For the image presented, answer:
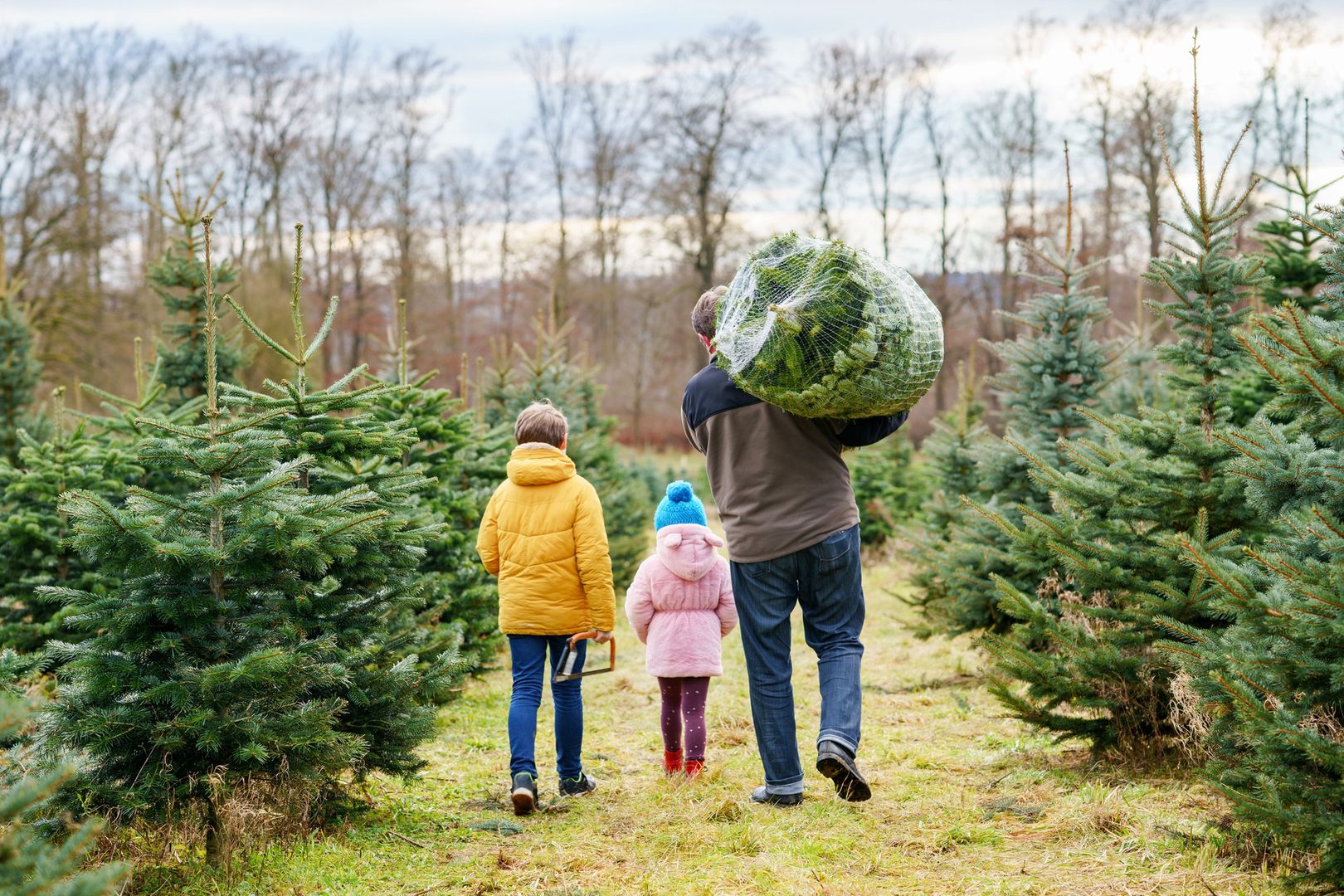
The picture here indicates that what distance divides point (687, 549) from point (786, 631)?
685 millimetres

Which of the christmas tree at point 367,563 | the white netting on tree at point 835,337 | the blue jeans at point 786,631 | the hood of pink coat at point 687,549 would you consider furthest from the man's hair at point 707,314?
the christmas tree at point 367,563

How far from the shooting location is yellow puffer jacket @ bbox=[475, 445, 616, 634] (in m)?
5.01

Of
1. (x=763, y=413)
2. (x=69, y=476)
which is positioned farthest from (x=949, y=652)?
(x=69, y=476)

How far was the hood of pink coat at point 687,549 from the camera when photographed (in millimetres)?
Result: 5203

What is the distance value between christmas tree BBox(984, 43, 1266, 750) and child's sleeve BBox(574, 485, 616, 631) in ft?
5.88

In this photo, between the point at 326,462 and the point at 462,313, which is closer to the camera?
the point at 326,462

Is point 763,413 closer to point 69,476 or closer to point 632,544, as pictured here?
point 69,476

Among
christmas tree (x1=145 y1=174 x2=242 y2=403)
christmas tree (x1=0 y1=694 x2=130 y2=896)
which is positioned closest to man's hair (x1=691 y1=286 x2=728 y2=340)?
christmas tree (x1=0 y1=694 x2=130 y2=896)

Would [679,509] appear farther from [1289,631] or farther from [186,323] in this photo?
[186,323]

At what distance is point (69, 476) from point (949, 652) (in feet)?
20.7

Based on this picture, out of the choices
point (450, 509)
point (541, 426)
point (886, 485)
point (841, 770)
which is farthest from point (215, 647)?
point (886, 485)

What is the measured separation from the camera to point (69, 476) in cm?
705

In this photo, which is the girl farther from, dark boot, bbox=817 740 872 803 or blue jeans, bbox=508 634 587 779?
dark boot, bbox=817 740 872 803

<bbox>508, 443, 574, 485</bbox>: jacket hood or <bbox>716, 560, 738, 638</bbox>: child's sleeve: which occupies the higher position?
<bbox>508, 443, 574, 485</bbox>: jacket hood
